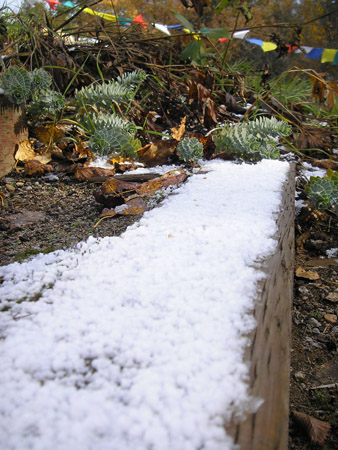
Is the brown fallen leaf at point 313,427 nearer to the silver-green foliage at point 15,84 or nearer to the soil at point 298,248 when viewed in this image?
the soil at point 298,248

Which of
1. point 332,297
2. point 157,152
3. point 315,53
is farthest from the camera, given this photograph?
point 315,53

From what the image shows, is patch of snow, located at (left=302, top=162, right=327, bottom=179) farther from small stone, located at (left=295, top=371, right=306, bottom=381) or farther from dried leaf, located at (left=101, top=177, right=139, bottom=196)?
small stone, located at (left=295, top=371, right=306, bottom=381)

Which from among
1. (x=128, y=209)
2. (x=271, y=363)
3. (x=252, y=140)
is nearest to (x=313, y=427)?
(x=271, y=363)

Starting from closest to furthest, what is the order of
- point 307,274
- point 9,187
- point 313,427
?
point 313,427 → point 307,274 → point 9,187

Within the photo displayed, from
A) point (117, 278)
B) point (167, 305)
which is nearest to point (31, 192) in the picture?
point (117, 278)

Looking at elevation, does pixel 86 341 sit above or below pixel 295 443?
above

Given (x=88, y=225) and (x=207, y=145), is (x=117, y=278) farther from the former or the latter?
(x=207, y=145)

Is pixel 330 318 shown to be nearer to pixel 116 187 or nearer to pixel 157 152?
pixel 116 187
